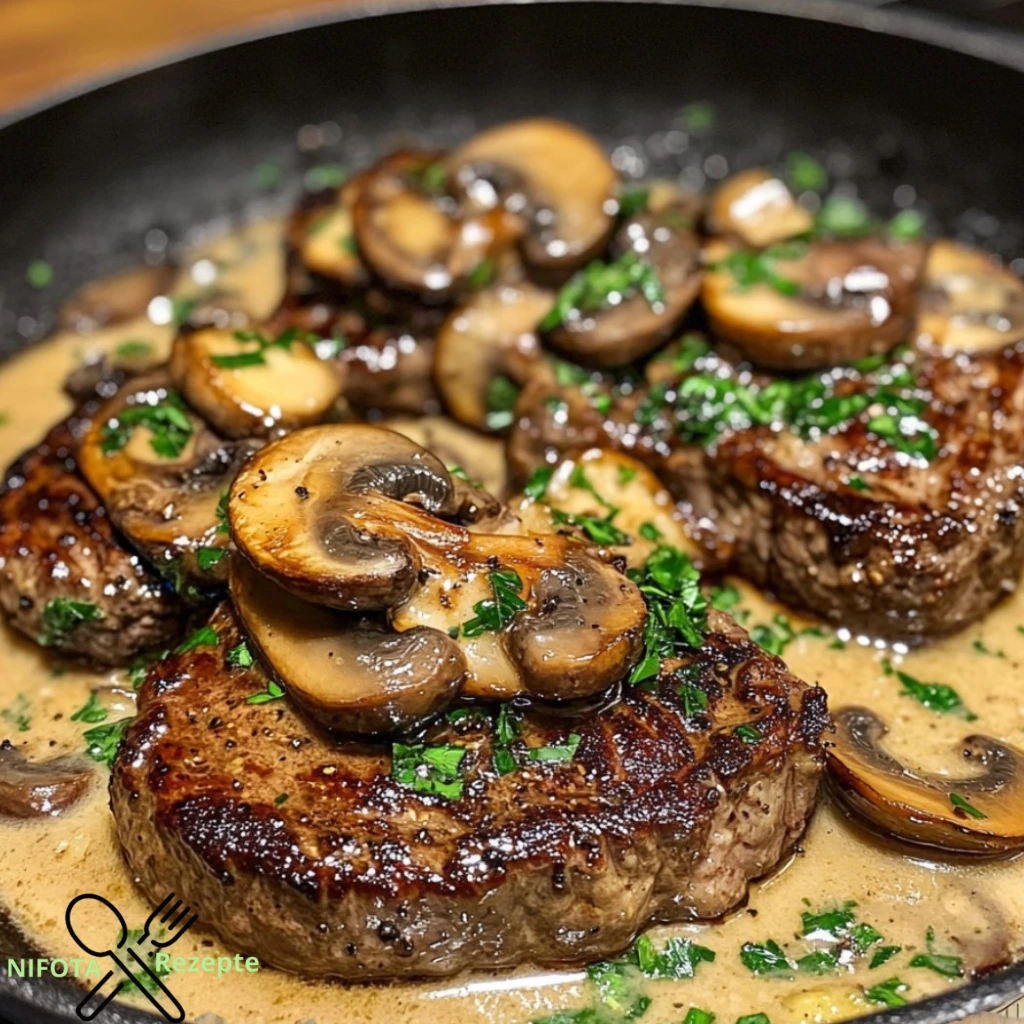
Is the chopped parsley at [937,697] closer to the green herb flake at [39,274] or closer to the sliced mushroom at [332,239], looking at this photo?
the sliced mushroom at [332,239]

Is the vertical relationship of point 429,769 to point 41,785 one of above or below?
above

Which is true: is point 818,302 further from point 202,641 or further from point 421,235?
point 202,641

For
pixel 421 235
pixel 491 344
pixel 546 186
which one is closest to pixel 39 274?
pixel 421 235

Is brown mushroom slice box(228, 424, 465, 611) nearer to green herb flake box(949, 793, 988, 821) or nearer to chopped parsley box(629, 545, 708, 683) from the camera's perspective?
chopped parsley box(629, 545, 708, 683)

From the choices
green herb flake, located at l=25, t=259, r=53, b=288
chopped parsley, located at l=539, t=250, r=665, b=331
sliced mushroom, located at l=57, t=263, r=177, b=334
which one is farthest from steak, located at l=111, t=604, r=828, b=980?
green herb flake, located at l=25, t=259, r=53, b=288

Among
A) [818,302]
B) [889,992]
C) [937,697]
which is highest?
[818,302]

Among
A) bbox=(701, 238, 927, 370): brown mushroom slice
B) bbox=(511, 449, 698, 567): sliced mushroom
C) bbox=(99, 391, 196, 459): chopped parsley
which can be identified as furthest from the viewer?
bbox=(701, 238, 927, 370): brown mushroom slice
